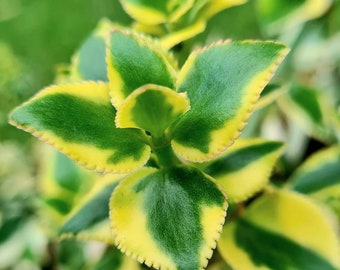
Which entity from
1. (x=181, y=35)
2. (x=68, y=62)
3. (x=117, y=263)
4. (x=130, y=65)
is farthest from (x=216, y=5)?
(x=68, y=62)

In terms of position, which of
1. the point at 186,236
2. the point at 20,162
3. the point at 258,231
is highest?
the point at 186,236

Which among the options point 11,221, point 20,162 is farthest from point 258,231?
point 20,162

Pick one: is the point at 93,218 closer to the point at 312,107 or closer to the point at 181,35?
the point at 181,35

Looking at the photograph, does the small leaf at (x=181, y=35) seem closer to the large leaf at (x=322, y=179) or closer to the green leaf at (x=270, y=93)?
the green leaf at (x=270, y=93)

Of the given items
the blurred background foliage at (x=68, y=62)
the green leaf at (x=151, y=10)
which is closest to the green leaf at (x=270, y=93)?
the blurred background foliage at (x=68, y=62)

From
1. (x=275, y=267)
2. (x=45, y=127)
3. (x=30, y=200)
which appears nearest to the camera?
(x=45, y=127)

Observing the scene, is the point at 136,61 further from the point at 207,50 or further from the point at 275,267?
the point at 275,267
